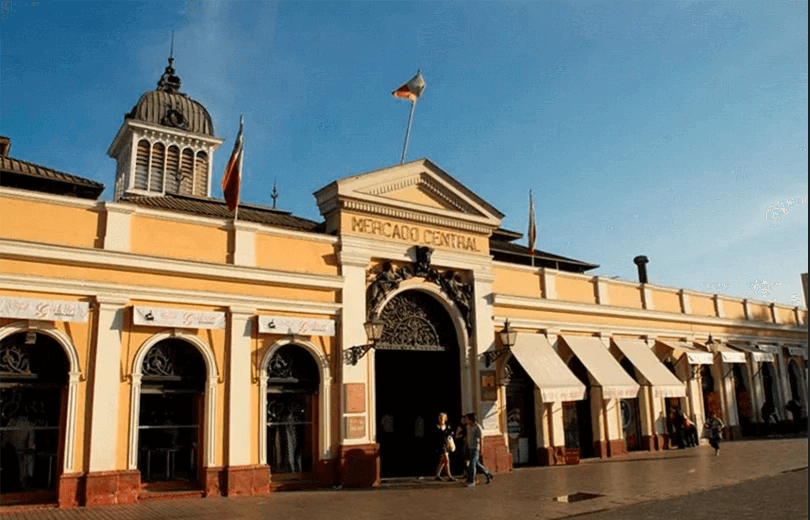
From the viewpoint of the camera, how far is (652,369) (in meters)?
22.5

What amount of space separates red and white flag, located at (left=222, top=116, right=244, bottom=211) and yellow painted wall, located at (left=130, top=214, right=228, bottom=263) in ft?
3.96

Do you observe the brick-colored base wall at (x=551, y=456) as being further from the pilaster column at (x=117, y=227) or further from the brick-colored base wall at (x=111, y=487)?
the pilaster column at (x=117, y=227)

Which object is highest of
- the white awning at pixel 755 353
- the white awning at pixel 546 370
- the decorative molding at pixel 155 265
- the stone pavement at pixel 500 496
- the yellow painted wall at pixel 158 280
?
the decorative molding at pixel 155 265

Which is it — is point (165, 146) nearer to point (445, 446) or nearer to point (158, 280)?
point (158, 280)

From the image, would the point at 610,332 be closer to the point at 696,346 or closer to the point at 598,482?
the point at 696,346

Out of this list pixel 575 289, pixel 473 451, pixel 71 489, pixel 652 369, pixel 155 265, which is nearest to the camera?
pixel 71 489

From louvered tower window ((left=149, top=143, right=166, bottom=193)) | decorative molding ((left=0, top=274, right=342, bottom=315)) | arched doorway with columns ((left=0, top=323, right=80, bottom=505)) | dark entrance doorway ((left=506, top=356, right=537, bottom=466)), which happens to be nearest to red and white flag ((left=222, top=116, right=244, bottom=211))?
decorative molding ((left=0, top=274, right=342, bottom=315))

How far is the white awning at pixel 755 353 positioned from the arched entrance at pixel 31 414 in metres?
24.6

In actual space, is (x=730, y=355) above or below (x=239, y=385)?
above

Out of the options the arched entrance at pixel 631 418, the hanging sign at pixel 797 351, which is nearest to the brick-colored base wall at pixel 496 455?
the arched entrance at pixel 631 418

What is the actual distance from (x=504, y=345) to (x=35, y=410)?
1128 cm

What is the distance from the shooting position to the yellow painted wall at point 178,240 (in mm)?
14156

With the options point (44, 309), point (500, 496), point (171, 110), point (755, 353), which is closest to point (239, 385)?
point (44, 309)

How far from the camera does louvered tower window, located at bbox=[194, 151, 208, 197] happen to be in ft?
134
